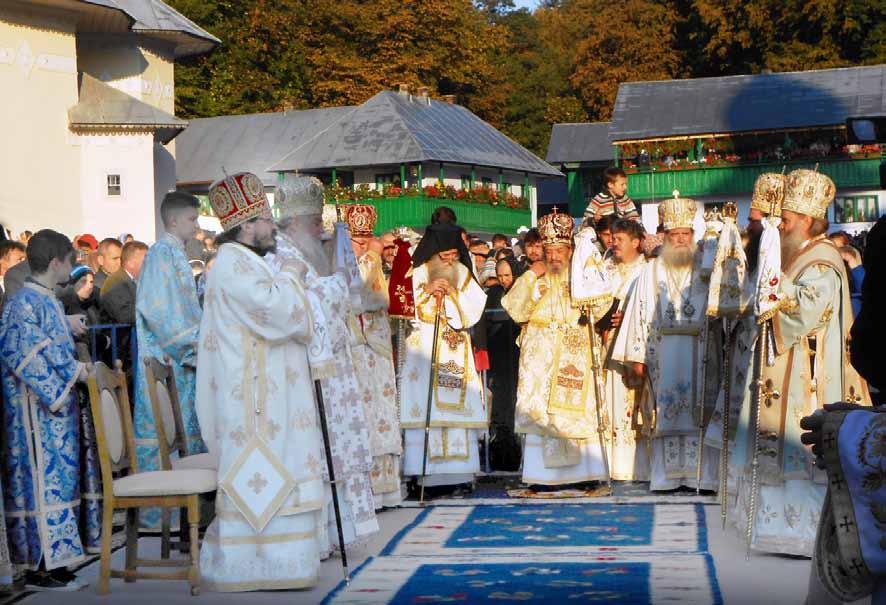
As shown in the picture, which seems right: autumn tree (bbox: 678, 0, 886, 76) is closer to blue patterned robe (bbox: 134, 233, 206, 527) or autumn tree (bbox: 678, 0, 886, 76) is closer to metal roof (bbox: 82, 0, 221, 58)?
metal roof (bbox: 82, 0, 221, 58)

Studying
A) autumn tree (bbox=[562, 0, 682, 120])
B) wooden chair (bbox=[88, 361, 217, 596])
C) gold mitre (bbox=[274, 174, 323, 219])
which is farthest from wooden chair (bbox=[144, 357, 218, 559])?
autumn tree (bbox=[562, 0, 682, 120])

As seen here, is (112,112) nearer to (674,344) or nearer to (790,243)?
(674,344)

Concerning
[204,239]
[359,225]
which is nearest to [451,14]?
[204,239]

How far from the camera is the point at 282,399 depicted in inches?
326

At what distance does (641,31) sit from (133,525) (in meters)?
56.4

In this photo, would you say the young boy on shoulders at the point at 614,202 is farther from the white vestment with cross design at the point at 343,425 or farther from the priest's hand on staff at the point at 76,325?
the priest's hand on staff at the point at 76,325

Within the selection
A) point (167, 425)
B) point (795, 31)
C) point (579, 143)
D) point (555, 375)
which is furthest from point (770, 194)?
point (579, 143)

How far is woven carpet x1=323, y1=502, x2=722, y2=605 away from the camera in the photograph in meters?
7.98

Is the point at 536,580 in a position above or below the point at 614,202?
below

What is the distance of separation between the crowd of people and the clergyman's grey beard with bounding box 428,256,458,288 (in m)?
0.03

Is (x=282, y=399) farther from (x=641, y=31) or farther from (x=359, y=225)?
(x=641, y=31)

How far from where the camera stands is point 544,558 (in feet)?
29.9

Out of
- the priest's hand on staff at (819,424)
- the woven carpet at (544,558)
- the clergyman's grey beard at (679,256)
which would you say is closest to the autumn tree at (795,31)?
the clergyman's grey beard at (679,256)

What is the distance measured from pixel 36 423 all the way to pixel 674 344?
5.37m
